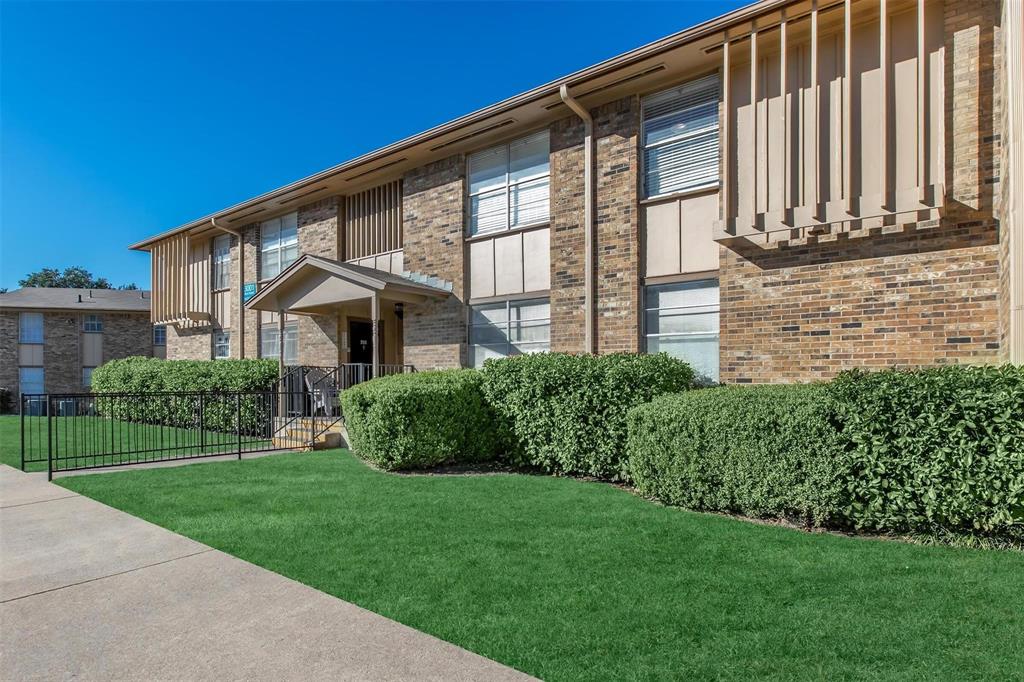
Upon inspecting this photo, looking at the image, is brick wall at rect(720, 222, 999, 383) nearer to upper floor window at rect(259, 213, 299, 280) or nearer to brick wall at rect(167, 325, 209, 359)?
upper floor window at rect(259, 213, 299, 280)

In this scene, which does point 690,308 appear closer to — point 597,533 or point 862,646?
point 597,533

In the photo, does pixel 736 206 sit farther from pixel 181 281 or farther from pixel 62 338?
pixel 62 338

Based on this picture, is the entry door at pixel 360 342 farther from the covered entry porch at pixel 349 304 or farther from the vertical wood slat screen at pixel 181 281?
the vertical wood slat screen at pixel 181 281

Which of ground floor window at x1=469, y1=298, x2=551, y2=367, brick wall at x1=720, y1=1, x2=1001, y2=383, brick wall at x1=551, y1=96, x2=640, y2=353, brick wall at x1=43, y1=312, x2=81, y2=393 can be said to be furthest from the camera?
brick wall at x1=43, y1=312, x2=81, y2=393

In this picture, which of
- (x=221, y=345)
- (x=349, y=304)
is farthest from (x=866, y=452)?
(x=221, y=345)

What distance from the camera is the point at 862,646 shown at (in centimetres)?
320

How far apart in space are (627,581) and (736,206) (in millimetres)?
6344

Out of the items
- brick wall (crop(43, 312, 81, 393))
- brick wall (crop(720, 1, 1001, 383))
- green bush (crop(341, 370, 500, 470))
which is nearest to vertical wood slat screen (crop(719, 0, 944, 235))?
brick wall (crop(720, 1, 1001, 383))

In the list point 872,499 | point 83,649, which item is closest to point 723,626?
point 872,499

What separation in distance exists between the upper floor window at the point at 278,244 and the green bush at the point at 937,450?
46.3 feet

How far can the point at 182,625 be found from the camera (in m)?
3.62

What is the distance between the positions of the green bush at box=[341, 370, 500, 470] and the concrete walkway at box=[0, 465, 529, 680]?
3.60m

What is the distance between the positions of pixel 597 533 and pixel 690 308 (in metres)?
5.12

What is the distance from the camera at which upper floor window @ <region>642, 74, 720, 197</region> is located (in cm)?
939
